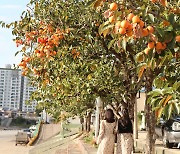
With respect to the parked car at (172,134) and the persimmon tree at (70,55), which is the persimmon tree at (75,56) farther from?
the parked car at (172,134)

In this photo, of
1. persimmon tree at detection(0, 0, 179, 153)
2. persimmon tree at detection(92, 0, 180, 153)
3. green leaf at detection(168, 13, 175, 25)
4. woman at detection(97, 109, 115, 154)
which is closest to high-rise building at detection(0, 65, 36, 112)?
woman at detection(97, 109, 115, 154)

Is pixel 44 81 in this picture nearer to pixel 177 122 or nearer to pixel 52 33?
pixel 52 33

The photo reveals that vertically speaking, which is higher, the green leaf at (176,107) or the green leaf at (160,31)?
the green leaf at (160,31)

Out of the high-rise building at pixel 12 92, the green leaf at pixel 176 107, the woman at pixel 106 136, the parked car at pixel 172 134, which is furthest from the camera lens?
the high-rise building at pixel 12 92

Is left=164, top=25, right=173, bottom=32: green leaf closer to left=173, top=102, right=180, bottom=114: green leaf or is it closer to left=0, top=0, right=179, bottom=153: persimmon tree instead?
left=173, top=102, right=180, bottom=114: green leaf

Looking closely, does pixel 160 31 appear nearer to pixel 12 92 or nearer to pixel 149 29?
pixel 149 29

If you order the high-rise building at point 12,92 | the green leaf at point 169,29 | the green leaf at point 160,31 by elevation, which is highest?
the high-rise building at point 12,92

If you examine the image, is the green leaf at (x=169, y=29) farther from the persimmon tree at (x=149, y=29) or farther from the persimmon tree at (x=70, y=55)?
the persimmon tree at (x=70, y=55)

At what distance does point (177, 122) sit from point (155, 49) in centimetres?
1279

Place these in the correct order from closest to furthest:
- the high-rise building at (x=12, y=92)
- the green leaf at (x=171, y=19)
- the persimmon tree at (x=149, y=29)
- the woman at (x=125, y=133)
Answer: the persimmon tree at (x=149, y=29) → the green leaf at (x=171, y=19) → the woman at (x=125, y=133) → the high-rise building at (x=12, y=92)

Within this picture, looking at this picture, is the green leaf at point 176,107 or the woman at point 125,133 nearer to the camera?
the green leaf at point 176,107

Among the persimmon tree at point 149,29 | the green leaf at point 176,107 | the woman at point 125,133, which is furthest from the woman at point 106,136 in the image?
the green leaf at point 176,107

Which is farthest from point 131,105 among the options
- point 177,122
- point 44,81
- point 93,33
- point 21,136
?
point 21,136

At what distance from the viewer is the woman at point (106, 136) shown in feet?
27.3
